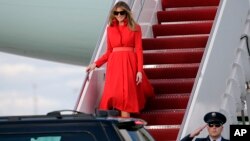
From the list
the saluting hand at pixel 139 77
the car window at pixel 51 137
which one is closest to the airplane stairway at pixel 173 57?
the saluting hand at pixel 139 77

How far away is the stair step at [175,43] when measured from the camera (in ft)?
45.8

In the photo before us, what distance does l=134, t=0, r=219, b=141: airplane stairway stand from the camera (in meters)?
12.4

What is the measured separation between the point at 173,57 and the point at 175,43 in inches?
15.9

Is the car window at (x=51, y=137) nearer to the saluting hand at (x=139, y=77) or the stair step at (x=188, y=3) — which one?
the saluting hand at (x=139, y=77)

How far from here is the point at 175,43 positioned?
14000 mm

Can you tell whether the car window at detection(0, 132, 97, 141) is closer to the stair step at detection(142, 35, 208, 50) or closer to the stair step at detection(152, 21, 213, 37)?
the stair step at detection(142, 35, 208, 50)

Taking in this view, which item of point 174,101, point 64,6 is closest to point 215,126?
point 174,101

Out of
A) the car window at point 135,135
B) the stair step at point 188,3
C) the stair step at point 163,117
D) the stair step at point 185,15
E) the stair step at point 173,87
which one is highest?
the stair step at point 188,3

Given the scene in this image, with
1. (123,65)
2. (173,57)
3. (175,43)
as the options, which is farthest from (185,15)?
(123,65)

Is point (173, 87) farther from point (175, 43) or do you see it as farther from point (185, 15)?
point (185, 15)

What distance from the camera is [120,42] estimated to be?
12.0m

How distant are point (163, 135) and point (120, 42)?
46.9 inches

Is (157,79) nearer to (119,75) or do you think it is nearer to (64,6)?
(119,75)

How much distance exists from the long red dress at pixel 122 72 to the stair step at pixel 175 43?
188 centimetres
